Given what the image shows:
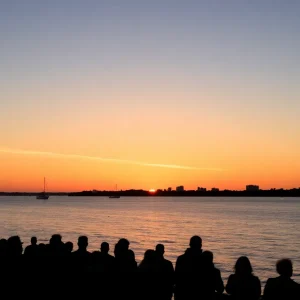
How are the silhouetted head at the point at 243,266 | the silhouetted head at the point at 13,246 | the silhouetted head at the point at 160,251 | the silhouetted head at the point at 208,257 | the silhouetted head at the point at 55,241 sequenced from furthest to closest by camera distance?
the silhouetted head at the point at 55,241, the silhouetted head at the point at 13,246, the silhouetted head at the point at 160,251, the silhouetted head at the point at 208,257, the silhouetted head at the point at 243,266

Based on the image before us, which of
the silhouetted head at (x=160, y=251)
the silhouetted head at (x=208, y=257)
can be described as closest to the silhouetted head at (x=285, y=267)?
the silhouetted head at (x=208, y=257)

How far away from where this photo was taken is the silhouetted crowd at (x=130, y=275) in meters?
6.89

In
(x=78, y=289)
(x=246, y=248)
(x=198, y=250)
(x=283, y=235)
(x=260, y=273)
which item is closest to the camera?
(x=198, y=250)

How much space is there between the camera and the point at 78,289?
30.5 feet

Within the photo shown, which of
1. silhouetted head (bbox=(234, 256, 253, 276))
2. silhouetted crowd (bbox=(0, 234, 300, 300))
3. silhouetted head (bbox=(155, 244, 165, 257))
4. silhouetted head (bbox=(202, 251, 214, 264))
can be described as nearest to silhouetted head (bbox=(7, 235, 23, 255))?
silhouetted crowd (bbox=(0, 234, 300, 300))

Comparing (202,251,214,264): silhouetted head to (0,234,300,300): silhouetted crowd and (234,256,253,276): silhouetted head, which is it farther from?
(234,256,253,276): silhouetted head

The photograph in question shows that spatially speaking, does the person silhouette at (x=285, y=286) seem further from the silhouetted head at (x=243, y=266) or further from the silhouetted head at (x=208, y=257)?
the silhouetted head at (x=208, y=257)

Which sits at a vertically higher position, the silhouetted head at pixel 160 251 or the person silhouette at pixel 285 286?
the silhouetted head at pixel 160 251

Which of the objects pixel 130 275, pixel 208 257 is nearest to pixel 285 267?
pixel 208 257

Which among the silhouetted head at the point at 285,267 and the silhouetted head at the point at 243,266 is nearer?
the silhouetted head at the point at 285,267

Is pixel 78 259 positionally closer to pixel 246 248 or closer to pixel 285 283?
pixel 285 283

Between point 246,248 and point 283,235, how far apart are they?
1705 centimetres

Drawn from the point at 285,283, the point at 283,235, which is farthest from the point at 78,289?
the point at 283,235

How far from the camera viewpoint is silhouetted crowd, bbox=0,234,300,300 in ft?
22.6
